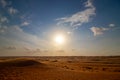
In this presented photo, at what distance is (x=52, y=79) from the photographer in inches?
883

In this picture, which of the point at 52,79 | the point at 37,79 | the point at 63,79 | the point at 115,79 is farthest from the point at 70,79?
the point at 115,79

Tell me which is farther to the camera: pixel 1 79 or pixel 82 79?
pixel 82 79

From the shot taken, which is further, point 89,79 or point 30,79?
point 89,79

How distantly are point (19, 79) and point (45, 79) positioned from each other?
378cm

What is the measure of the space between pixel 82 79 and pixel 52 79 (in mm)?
4627

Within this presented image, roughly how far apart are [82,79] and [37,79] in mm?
6851

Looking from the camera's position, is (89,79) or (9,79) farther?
(89,79)

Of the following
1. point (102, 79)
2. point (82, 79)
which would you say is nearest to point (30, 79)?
point (82, 79)

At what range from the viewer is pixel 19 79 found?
2159 cm

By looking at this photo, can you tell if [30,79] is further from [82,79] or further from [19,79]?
[82,79]

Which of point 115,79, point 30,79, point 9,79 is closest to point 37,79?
point 30,79

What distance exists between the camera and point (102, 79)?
2344cm

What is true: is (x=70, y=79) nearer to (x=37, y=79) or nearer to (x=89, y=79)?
(x=89, y=79)

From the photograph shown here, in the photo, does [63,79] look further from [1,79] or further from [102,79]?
[1,79]
